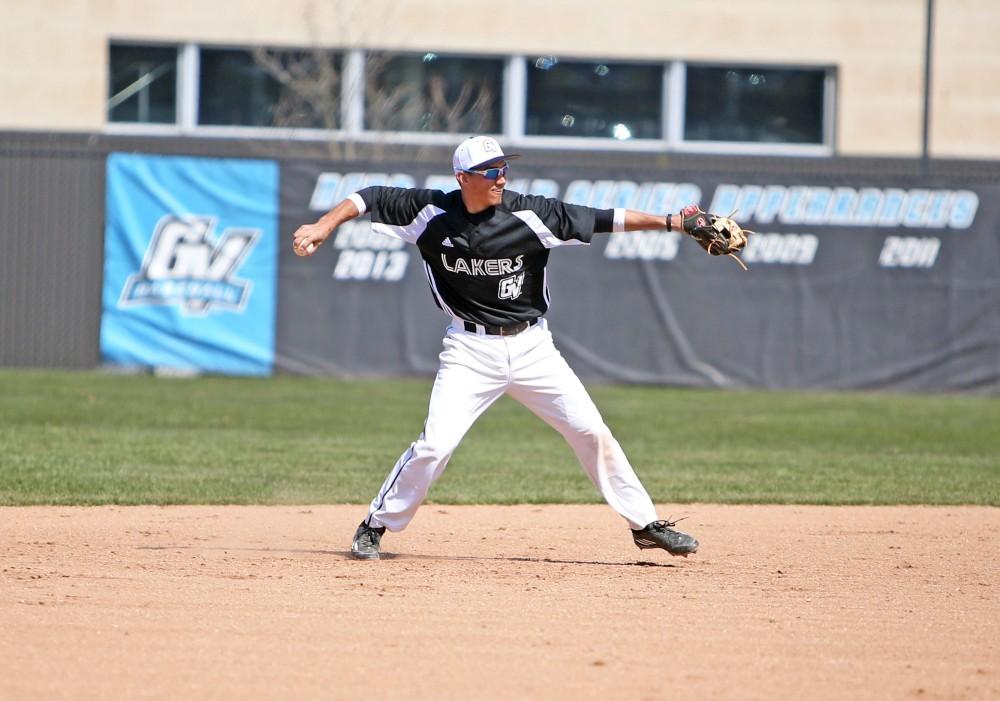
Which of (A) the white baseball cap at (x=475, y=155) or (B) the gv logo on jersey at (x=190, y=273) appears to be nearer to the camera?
(A) the white baseball cap at (x=475, y=155)

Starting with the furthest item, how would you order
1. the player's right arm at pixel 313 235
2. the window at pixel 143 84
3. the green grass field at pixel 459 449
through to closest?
the window at pixel 143 84, the green grass field at pixel 459 449, the player's right arm at pixel 313 235

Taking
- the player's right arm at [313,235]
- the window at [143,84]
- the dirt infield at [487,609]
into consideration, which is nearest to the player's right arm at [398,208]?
the player's right arm at [313,235]

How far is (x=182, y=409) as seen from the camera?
13.5 meters

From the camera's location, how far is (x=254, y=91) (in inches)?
856

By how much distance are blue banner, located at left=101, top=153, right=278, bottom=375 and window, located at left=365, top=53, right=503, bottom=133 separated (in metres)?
5.20

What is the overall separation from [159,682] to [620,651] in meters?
1.61

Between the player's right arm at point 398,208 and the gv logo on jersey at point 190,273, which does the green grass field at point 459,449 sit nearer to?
the gv logo on jersey at point 190,273

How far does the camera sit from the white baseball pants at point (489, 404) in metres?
6.69

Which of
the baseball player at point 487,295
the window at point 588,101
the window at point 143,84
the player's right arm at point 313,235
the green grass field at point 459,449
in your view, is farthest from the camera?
the window at point 588,101

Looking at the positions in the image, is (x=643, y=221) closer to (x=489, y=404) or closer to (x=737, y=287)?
(x=489, y=404)

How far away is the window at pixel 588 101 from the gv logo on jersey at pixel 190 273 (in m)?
7.26

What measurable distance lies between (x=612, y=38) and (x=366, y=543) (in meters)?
16.4

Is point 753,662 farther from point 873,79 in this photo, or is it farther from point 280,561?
point 873,79

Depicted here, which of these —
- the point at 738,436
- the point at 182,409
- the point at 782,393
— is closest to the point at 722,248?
the point at 738,436
